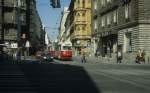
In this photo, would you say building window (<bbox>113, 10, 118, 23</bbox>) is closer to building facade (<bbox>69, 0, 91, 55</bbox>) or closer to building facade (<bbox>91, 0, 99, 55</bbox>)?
building facade (<bbox>91, 0, 99, 55</bbox>)

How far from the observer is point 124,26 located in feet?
211

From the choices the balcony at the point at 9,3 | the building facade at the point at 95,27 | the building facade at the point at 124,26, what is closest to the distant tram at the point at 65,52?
the building facade at the point at 124,26

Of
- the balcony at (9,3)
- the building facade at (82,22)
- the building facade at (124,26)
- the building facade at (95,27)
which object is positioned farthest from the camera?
the building facade at (82,22)

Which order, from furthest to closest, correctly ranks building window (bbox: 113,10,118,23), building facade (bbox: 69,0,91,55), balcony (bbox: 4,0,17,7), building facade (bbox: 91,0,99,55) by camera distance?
building facade (bbox: 69,0,91,55) → balcony (bbox: 4,0,17,7) → building facade (bbox: 91,0,99,55) → building window (bbox: 113,10,118,23)

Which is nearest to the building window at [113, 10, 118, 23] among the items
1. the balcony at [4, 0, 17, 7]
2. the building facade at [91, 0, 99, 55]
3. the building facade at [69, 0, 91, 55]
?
the building facade at [91, 0, 99, 55]

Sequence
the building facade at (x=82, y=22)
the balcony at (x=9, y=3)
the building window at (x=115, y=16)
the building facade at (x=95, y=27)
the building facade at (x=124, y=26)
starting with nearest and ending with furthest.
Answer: the building facade at (x=124, y=26), the building window at (x=115, y=16), the building facade at (x=95, y=27), the balcony at (x=9, y=3), the building facade at (x=82, y=22)

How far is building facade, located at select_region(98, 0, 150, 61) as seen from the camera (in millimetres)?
58125

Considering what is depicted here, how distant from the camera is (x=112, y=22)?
72.2m

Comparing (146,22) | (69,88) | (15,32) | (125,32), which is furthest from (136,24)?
(15,32)

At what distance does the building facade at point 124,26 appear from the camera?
2288 inches

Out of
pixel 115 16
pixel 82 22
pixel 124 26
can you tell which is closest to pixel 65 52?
pixel 115 16

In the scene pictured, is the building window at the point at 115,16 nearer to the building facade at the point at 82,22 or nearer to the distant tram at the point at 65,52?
the distant tram at the point at 65,52

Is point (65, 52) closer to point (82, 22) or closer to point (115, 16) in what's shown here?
point (115, 16)

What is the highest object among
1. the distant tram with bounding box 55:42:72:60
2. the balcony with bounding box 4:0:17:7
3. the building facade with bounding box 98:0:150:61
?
the balcony with bounding box 4:0:17:7
